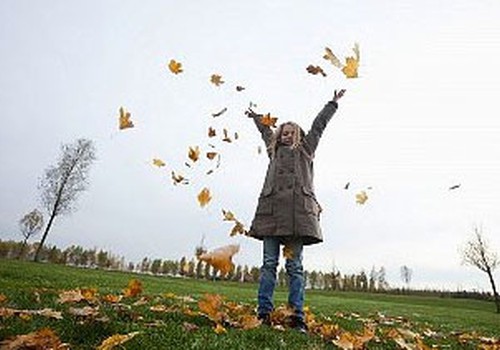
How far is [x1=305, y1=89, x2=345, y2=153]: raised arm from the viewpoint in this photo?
20.9ft

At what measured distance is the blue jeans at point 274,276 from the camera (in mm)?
5707

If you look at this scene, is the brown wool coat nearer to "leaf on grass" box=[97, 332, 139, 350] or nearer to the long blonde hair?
the long blonde hair

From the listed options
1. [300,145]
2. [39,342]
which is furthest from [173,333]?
[300,145]

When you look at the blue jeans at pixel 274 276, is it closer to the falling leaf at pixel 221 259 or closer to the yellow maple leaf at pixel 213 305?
the yellow maple leaf at pixel 213 305

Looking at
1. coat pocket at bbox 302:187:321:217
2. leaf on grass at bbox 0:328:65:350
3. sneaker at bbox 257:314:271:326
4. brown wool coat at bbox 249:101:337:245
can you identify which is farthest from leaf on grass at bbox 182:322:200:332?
coat pocket at bbox 302:187:321:217

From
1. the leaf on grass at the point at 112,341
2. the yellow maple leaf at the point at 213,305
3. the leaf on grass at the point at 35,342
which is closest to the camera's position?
the leaf on grass at the point at 35,342

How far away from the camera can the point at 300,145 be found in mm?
6277

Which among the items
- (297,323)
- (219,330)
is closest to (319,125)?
(297,323)

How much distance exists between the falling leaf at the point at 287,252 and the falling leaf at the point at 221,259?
184 centimetres

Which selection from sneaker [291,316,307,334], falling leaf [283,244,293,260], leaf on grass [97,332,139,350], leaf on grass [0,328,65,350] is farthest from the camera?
falling leaf [283,244,293,260]

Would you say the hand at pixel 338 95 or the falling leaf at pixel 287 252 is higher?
the hand at pixel 338 95

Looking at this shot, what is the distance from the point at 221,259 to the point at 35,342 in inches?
61.1

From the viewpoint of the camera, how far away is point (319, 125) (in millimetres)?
6383

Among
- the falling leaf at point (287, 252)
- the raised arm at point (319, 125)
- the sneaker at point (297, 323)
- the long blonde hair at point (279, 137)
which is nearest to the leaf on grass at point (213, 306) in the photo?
the sneaker at point (297, 323)
